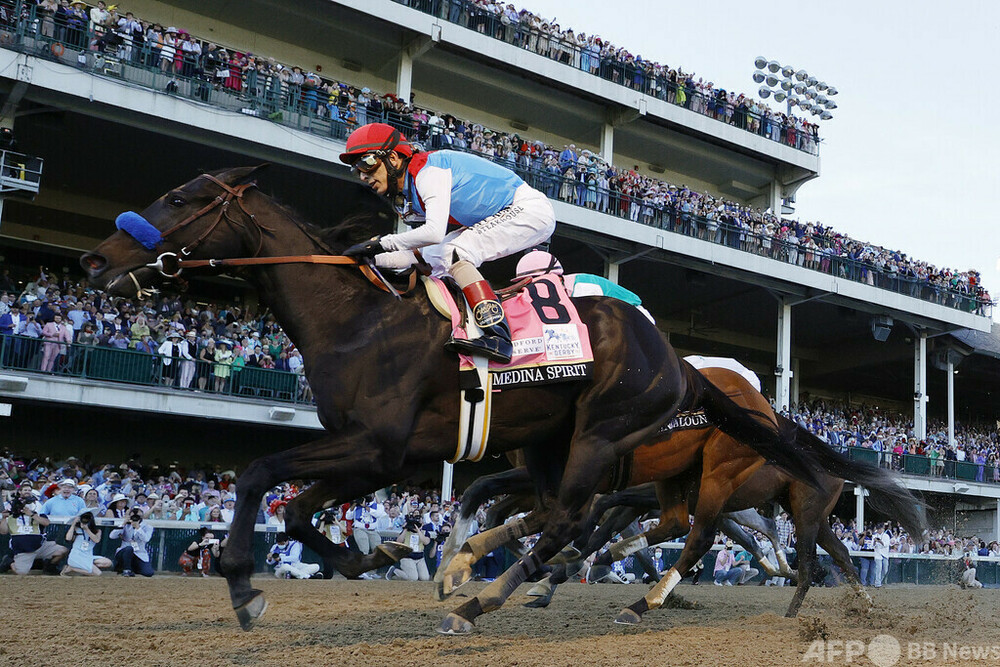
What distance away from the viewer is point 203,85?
16.3 m

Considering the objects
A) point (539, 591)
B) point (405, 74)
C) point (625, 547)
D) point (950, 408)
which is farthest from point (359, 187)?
point (950, 408)

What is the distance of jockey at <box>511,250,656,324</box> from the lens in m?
6.08

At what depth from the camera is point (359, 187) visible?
40.4ft

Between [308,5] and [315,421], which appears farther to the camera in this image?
[308,5]

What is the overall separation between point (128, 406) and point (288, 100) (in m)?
6.25

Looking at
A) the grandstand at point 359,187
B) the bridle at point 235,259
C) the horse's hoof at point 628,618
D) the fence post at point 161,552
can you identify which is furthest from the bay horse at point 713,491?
the grandstand at point 359,187

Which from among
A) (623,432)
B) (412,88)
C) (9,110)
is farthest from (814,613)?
(412,88)

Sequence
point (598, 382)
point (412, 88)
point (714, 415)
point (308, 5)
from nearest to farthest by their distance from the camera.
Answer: point (598, 382) → point (714, 415) → point (308, 5) → point (412, 88)

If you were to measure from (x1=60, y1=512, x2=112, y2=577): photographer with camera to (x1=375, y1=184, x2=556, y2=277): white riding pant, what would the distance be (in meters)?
7.30

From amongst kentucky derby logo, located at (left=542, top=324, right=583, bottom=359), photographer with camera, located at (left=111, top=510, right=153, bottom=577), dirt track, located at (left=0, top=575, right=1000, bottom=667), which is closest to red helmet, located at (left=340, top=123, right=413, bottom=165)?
kentucky derby logo, located at (left=542, top=324, right=583, bottom=359)

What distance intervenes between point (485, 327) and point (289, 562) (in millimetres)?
8270

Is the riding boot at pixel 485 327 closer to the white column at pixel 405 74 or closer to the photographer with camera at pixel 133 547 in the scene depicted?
the photographer with camera at pixel 133 547

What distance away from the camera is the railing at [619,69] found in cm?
2105

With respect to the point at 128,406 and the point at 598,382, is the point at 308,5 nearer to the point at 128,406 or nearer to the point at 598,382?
the point at 128,406
